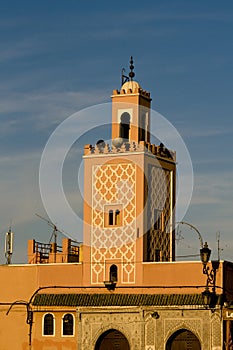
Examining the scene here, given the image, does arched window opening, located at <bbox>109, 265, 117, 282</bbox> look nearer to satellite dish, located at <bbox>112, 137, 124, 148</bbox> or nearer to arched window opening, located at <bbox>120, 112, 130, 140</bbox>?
satellite dish, located at <bbox>112, 137, 124, 148</bbox>

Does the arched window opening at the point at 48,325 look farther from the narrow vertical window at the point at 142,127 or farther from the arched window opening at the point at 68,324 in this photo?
the narrow vertical window at the point at 142,127

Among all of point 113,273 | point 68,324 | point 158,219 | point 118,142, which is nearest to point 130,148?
point 118,142

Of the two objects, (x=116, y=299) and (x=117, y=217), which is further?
(x=117, y=217)

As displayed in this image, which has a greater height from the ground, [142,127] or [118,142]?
[142,127]

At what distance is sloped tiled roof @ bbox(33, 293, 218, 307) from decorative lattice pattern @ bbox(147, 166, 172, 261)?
1883 millimetres

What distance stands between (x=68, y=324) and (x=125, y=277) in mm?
2856

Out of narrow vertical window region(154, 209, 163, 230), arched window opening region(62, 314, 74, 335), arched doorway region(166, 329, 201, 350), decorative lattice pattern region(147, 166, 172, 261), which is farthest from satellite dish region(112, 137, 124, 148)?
arched doorway region(166, 329, 201, 350)

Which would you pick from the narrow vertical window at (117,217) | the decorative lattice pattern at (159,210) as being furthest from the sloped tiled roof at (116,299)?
the narrow vertical window at (117,217)

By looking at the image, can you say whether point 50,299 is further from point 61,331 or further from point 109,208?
point 109,208

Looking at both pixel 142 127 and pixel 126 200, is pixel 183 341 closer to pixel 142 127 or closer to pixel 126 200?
pixel 126 200

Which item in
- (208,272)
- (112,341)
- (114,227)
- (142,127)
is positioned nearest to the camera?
(208,272)

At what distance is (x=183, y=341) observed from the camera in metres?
44.6

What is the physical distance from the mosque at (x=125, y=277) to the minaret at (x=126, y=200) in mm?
38

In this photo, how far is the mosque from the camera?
44500 millimetres
